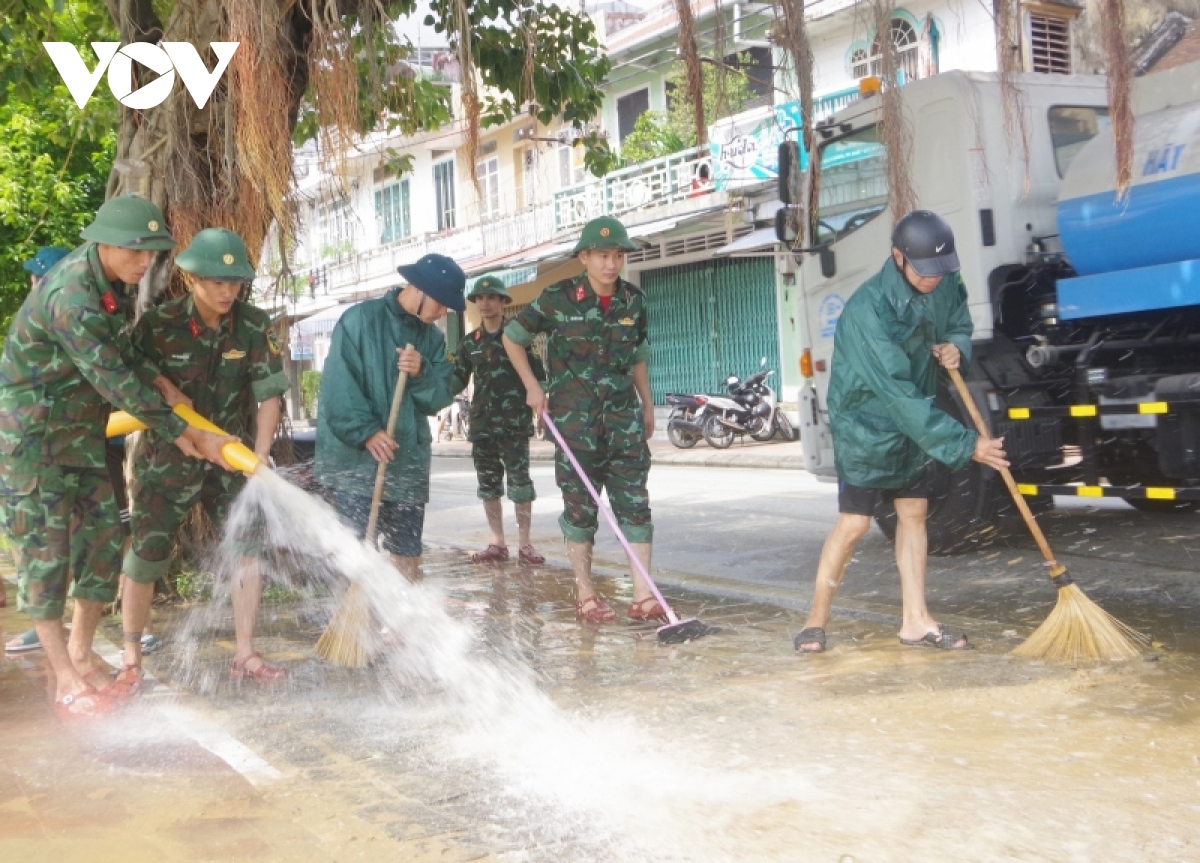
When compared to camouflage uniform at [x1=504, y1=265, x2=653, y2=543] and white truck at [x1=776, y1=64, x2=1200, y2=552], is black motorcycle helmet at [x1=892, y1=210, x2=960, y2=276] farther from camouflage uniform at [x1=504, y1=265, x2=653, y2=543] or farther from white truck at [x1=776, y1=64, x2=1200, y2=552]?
camouflage uniform at [x1=504, y1=265, x2=653, y2=543]

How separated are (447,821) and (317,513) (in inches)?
80.5

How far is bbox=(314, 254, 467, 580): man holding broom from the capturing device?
18.8 feet

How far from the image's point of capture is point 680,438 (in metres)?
19.7

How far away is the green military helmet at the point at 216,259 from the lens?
4.93 m

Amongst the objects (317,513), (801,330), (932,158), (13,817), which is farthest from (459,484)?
(13,817)

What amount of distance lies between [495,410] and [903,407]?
3861mm

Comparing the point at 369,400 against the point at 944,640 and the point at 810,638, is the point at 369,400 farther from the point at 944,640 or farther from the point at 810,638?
the point at 944,640

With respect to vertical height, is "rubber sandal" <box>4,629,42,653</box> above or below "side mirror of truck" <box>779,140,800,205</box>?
below

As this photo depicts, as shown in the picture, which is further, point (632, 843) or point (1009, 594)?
point (1009, 594)

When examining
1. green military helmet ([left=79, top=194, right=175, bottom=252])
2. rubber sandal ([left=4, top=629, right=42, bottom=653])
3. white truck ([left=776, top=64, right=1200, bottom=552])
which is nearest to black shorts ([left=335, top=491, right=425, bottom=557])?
green military helmet ([left=79, top=194, right=175, bottom=252])

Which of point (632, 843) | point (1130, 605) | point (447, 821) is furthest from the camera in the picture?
point (1130, 605)

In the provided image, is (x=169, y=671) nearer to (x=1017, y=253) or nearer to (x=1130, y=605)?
(x=1130, y=605)

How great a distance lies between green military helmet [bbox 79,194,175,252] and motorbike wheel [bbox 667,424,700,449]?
14950 millimetres

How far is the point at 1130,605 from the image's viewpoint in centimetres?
611
